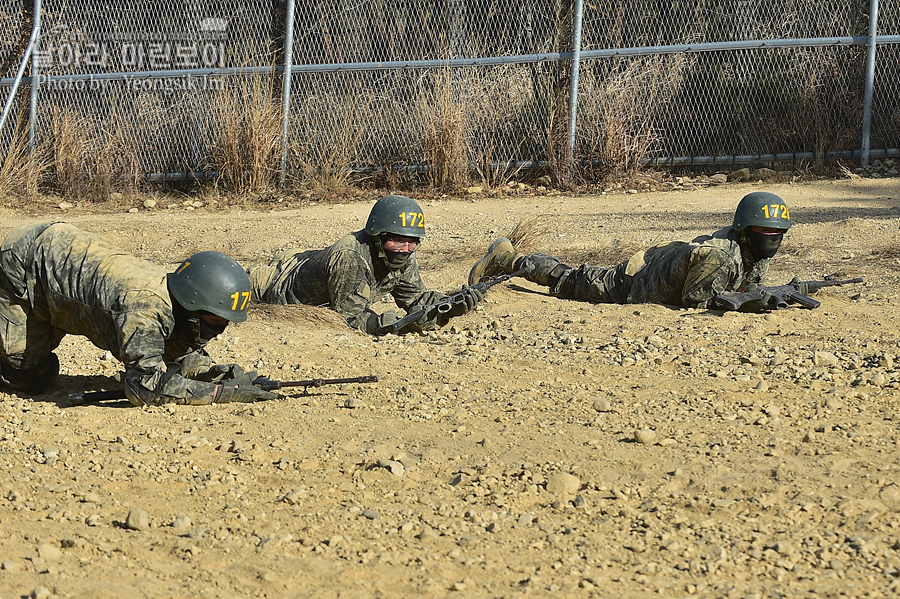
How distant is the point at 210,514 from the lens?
3736mm

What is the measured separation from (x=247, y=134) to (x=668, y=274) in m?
6.39

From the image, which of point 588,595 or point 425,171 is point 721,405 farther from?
point 425,171

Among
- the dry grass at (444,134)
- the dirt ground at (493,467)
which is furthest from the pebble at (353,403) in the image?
the dry grass at (444,134)

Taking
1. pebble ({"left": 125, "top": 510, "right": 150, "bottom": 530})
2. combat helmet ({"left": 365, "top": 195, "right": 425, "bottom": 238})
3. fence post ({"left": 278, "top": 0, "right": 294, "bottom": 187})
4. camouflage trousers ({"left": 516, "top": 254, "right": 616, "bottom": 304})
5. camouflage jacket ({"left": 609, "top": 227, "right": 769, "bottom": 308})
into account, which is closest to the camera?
pebble ({"left": 125, "top": 510, "right": 150, "bottom": 530})

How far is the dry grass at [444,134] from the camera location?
1168cm

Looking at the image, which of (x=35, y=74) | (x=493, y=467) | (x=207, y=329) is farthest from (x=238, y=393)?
(x=35, y=74)

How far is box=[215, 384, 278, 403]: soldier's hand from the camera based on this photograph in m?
4.95

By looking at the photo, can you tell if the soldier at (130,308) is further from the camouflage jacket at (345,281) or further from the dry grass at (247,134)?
the dry grass at (247,134)

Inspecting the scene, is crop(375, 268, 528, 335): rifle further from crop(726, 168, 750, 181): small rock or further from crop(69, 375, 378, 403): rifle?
crop(726, 168, 750, 181): small rock

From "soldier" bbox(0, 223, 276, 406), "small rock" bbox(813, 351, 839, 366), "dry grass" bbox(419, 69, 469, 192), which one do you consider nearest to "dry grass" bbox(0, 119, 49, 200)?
"dry grass" bbox(419, 69, 469, 192)

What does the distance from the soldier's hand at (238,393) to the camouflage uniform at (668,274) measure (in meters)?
3.31

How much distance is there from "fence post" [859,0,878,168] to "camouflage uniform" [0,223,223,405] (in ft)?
28.8

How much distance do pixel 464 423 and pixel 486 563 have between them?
141 centimetres

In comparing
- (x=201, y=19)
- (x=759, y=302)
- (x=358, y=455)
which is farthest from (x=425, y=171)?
(x=358, y=455)
